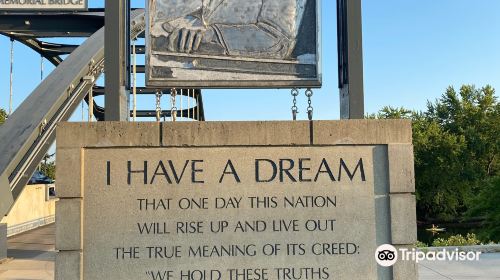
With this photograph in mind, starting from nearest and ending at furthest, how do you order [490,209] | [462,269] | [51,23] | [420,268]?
[462,269] → [420,268] → [490,209] → [51,23]

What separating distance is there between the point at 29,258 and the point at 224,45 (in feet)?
29.4

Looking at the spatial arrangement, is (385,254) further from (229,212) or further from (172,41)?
(172,41)

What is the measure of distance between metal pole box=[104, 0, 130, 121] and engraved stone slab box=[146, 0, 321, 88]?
0.92ft

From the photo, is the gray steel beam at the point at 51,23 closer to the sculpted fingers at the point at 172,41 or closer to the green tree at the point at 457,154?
the sculpted fingers at the point at 172,41

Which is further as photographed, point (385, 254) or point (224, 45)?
point (224, 45)

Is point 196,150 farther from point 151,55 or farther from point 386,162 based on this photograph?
point 386,162

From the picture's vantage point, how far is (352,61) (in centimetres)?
505

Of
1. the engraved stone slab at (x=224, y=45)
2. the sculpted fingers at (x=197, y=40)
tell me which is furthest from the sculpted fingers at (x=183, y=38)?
the sculpted fingers at (x=197, y=40)

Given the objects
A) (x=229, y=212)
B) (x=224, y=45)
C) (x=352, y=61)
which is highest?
(x=224, y=45)

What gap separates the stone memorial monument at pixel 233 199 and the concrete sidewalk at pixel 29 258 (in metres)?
5.36

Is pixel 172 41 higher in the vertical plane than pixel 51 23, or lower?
lower

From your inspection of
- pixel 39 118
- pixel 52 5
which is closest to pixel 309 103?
pixel 39 118

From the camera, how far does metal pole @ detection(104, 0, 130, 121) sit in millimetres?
4949

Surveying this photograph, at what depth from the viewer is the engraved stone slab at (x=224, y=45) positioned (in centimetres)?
504
